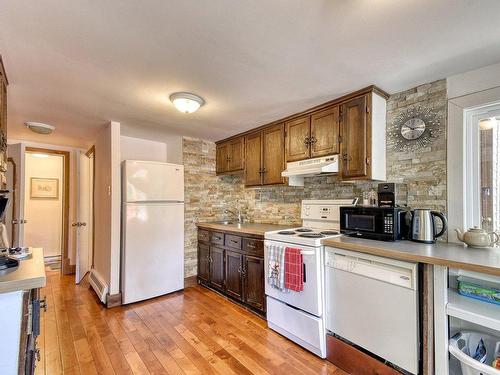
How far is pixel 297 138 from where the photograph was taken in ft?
9.16

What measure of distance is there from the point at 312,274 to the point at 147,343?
158cm

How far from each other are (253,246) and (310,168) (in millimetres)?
1052

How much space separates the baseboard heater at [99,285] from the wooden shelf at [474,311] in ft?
10.9

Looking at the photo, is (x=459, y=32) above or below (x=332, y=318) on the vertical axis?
above

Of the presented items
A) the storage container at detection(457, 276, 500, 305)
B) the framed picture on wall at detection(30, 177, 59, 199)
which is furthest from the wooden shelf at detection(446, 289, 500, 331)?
the framed picture on wall at detection(30, 177, 59, 199)

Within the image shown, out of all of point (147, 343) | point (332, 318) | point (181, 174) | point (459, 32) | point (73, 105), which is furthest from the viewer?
point (181, 174)

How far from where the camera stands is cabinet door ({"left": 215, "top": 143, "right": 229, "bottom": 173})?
3.86 m

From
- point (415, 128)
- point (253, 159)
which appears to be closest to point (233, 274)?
point (253, 159)

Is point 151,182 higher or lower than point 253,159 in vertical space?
lower

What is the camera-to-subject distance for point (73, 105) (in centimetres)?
249

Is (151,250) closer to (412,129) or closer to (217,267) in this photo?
(217,267)

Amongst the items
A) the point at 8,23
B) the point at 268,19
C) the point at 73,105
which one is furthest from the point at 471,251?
the point at 73,105

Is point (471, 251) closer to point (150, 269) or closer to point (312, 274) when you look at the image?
point (312, 274)

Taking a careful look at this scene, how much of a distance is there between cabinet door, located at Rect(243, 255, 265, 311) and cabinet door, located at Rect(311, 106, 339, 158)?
1305 mm
